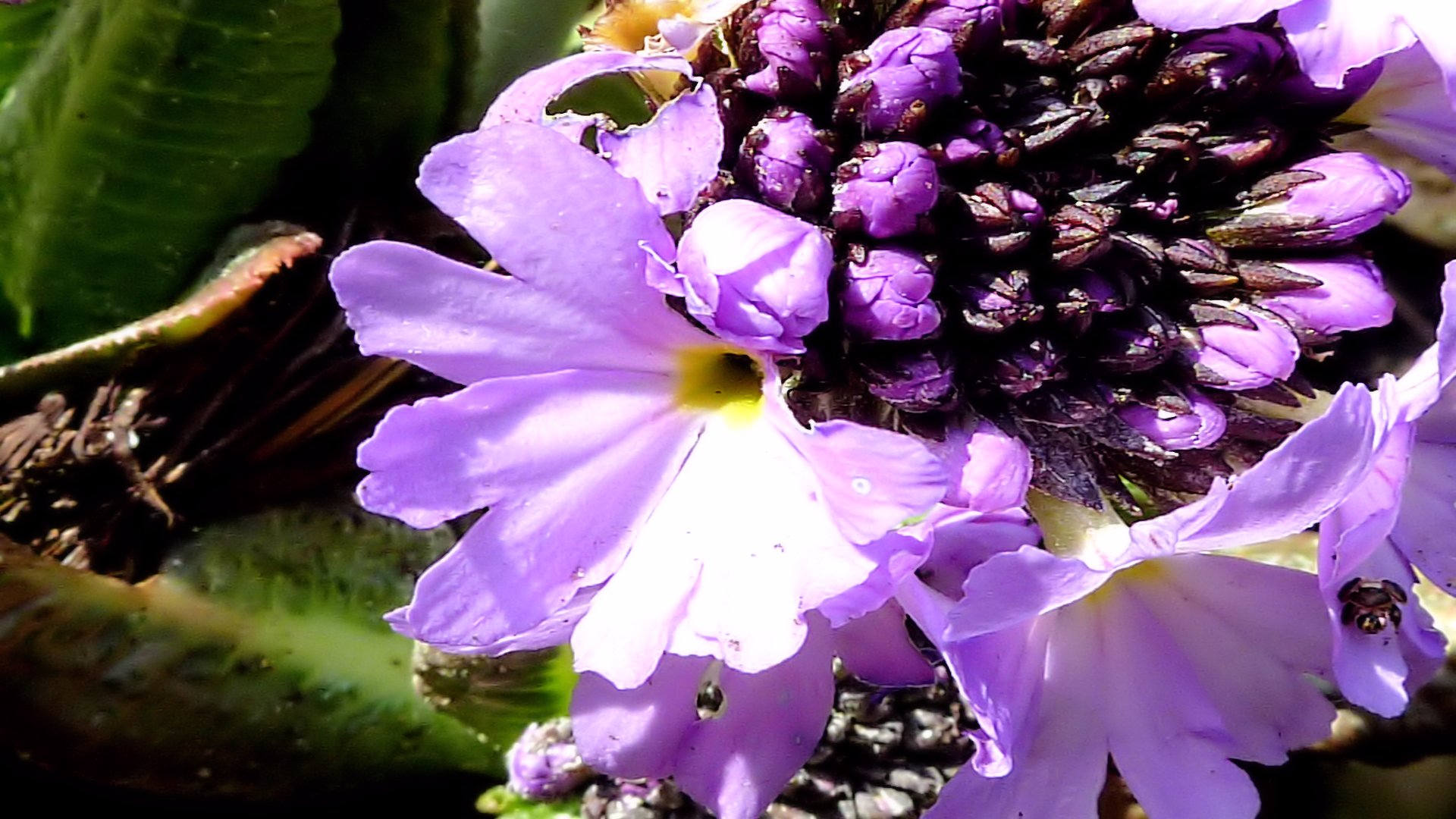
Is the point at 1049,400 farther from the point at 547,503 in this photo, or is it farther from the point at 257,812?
the point at 257,812

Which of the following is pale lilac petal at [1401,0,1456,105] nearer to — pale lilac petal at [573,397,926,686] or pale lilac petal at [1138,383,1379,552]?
pale lilac petal at [1138,383,1379,552]

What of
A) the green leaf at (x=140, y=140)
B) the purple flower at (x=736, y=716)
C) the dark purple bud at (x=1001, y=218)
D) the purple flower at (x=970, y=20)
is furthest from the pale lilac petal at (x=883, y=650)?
the green leaf at (x=140, y=140)

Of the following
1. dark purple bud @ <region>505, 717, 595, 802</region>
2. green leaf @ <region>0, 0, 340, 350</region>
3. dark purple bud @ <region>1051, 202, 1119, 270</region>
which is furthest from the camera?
dark purple bud @ <region>505, 717, 595, 802</region>

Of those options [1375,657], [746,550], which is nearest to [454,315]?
[746,550]

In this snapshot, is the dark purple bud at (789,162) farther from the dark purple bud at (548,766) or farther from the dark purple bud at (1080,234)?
the dark purple bud at (548,766)

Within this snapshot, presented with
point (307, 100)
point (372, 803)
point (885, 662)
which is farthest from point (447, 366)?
point (372, 803)

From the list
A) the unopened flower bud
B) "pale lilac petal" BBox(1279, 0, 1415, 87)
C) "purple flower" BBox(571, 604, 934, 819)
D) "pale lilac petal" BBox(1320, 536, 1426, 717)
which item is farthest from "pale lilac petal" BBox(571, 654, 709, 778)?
"pale lilac petal" BBox(1279, 0, 1415, 87)

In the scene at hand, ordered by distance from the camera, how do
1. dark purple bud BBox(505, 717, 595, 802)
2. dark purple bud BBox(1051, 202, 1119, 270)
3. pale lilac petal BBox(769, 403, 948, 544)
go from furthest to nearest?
1. dark purple bud BBox(505, 717, 595, 802)
2. dark purple bud BBox(1051, 202, 1119, 270)
3. pale lilac petal BBox(769, 403, 948, 544)

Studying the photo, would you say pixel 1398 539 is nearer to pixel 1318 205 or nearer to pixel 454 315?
pixel 1318 205
